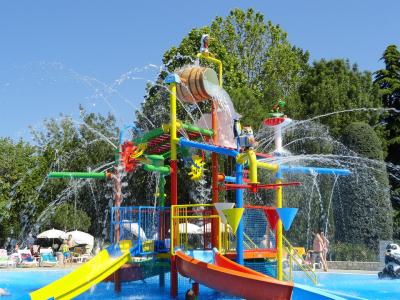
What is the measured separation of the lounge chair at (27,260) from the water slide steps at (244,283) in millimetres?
13516

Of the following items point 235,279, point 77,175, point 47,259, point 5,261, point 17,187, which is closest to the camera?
point 235,279

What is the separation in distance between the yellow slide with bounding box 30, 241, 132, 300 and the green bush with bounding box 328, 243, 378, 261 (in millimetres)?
12565

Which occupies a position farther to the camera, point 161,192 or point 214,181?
point 161,192

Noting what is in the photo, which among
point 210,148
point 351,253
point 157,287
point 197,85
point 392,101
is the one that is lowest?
point 157,287

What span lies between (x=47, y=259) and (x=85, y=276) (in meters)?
12.9

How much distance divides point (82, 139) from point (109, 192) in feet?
17.7

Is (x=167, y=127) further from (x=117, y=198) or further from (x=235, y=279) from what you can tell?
(x=235, y=279)

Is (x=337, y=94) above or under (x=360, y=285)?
above

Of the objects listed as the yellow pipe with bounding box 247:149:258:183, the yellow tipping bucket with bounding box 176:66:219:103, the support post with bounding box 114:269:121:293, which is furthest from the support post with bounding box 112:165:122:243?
the yellow pipe with bounding box 247:149:258:183

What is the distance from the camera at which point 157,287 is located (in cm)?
1465

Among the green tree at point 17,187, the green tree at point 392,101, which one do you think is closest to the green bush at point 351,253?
the green tree at point 392,101

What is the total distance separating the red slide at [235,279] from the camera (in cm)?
914

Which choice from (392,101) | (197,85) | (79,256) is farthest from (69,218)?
(392,101)

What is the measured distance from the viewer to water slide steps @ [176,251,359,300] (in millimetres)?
9156
